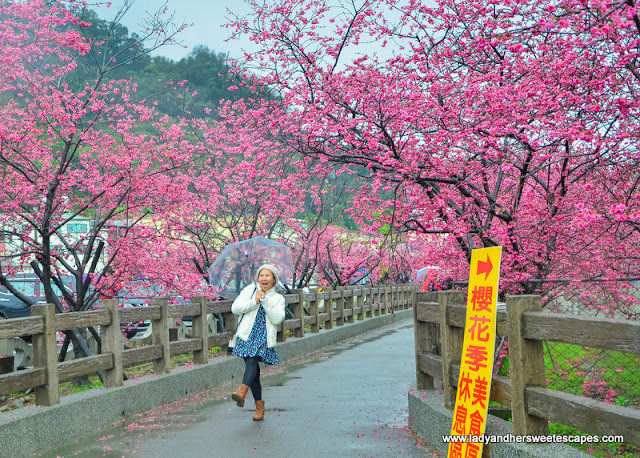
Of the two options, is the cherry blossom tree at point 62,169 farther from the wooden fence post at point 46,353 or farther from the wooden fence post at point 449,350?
the wooden fence post at point 449,350

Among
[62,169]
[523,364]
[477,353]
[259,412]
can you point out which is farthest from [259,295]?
[523,364]

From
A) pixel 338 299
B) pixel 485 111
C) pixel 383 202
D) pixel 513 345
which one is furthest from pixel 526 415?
pixel 338 299

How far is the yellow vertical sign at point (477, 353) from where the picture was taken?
4125 mm

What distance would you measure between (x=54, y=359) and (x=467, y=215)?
437 cm

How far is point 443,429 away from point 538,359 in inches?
61.4

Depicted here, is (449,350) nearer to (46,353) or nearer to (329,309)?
(46,353)

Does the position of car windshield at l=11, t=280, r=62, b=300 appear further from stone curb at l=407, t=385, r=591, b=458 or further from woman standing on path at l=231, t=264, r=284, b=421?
stone curb at l=407, t=385, r=591, b=458

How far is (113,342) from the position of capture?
7.09 m

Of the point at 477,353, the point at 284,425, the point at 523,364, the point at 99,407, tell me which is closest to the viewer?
the point at 523,364

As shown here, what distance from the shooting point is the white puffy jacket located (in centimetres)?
711

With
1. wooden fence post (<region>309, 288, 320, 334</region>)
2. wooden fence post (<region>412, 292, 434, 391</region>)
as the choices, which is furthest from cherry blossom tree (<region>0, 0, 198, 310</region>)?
wooden fence post (<region>309, 288, 320, 334</region>)

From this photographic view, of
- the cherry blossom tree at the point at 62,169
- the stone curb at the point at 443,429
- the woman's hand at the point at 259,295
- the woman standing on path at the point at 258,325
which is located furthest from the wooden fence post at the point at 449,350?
the cherry blossom tree at the point at 62,169

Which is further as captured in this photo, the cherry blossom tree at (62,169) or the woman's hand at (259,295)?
the cherry blossom tree at (62,169)

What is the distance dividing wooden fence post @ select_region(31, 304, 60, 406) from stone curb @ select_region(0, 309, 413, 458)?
0.13 m
